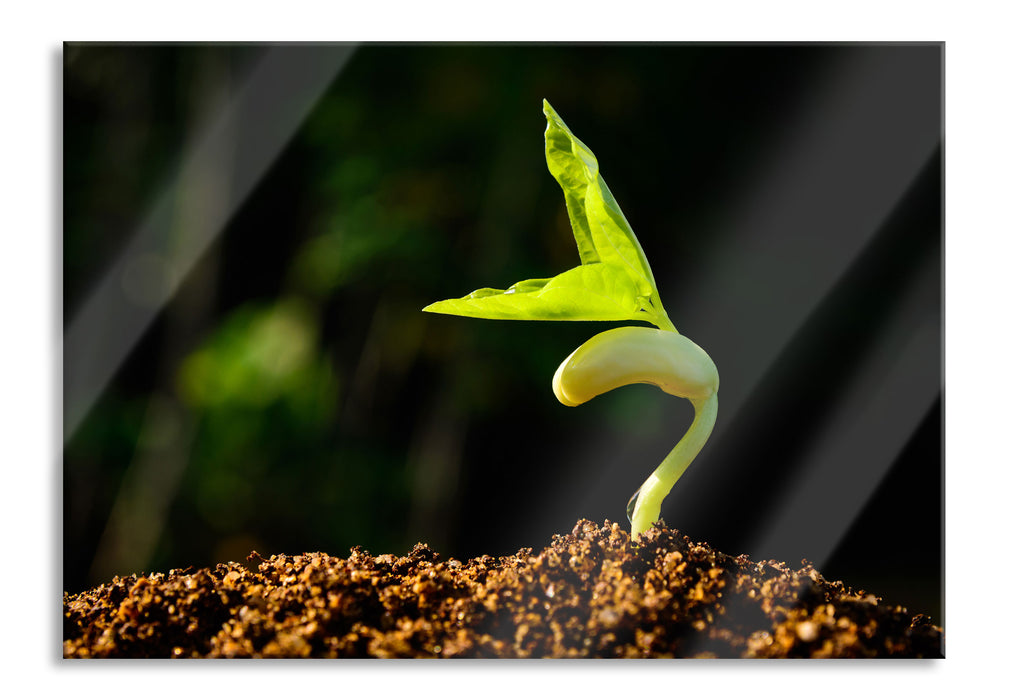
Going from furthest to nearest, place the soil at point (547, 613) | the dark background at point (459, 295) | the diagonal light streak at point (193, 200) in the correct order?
the diagonal light streak at point (193, 200) < the dark background at point (459, 295) < the soil at point (547, 613)

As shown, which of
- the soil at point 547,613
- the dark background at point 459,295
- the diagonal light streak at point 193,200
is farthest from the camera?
the diagonal light streak at point 193,200

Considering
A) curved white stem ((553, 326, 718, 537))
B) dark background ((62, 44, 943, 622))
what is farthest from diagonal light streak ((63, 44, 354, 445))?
curved white stem ((553, 326, 718, 537))

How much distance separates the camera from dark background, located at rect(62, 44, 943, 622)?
48.3 inches

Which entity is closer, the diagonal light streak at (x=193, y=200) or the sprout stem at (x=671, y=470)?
the sprout stem at (x=671, y=470)

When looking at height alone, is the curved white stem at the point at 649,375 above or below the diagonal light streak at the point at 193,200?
below

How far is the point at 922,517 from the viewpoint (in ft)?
3.50

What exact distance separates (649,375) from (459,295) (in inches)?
33.8

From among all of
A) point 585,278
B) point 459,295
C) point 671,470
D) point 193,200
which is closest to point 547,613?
point 671,470

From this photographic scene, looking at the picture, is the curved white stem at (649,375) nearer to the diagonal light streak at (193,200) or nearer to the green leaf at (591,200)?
the green leaf at (591,200)

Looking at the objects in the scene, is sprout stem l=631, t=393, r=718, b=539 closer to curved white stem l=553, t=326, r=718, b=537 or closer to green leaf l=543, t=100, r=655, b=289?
curved white stem l=553, t=326, r=718, b=537

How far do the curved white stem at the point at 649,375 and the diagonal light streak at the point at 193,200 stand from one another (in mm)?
890

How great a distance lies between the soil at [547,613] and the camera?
2.10ft

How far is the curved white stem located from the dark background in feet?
1.85

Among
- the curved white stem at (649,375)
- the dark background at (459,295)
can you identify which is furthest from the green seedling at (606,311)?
the dark background at (459,295)
